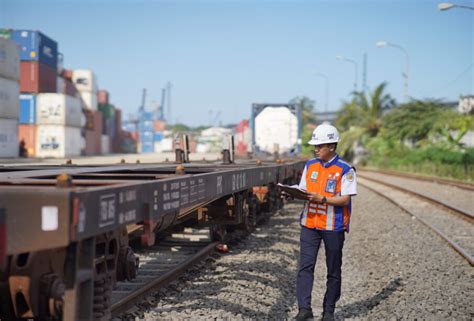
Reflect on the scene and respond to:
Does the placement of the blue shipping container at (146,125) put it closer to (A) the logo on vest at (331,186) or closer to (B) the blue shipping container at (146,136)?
(B) the blue shipping container at (146,136)

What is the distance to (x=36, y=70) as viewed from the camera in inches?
1874

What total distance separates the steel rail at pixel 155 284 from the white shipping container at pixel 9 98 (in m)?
30.0

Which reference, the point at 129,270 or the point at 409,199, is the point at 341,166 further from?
the point at 409,199

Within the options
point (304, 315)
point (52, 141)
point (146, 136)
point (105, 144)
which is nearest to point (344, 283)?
point (304, 315)

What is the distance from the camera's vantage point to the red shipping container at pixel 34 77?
47.5m

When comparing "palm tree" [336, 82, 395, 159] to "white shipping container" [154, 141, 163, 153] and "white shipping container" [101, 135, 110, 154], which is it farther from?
"white shipping container" [154, 141, 163, 153]

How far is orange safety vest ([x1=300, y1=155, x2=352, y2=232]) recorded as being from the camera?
5141 millimetres

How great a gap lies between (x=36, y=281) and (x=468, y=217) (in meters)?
12.7

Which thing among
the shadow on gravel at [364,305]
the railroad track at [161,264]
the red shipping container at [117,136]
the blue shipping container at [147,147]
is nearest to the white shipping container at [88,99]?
the red shipping container at [117,136]

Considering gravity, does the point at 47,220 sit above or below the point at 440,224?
above

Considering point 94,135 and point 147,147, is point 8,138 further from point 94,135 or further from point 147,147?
point 147,147

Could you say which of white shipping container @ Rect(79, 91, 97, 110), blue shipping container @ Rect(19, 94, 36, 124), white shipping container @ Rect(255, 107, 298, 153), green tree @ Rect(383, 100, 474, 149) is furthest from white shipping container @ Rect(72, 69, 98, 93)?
white shipping container @ Rect(255, 107, 298, 153)

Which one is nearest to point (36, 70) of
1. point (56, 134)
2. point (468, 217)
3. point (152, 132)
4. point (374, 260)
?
point (56, 134)

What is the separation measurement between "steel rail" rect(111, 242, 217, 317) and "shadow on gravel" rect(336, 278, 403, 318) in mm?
1865
